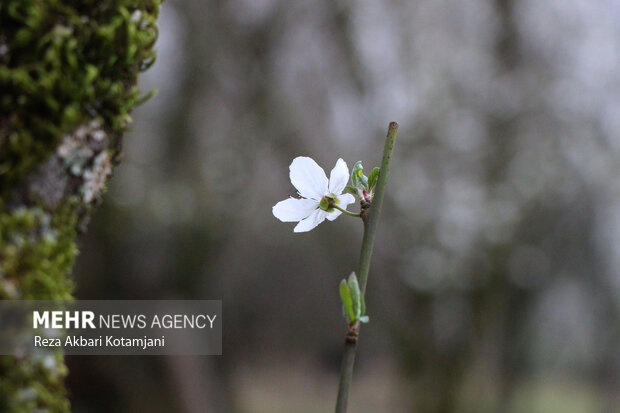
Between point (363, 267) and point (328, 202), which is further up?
point (328, 202)

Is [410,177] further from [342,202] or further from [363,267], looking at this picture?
[363,267]

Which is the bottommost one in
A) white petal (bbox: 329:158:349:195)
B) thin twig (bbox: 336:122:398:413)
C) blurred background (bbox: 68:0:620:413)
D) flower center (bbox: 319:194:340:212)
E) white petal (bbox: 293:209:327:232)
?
thin twig (bbox: 336:122:398:413)

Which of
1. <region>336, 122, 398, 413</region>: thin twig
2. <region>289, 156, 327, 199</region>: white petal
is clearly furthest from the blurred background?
<region>336, 122, 398, 413</region>: thin twig

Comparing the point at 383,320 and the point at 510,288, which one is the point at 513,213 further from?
the point at 383,320

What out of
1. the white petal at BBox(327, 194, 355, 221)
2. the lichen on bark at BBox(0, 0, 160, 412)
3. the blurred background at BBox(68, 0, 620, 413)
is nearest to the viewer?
the lichen on bark at BBox(0, 0, 160, 412)

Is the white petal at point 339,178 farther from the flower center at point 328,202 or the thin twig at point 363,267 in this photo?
the thin twig at point 363,267

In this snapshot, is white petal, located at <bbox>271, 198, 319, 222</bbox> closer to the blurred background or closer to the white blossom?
the white blossom

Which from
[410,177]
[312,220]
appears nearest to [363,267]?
[312,220]

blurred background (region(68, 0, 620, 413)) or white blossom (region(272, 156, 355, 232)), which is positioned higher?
blurred background (region(68, 0, 620, 413))
